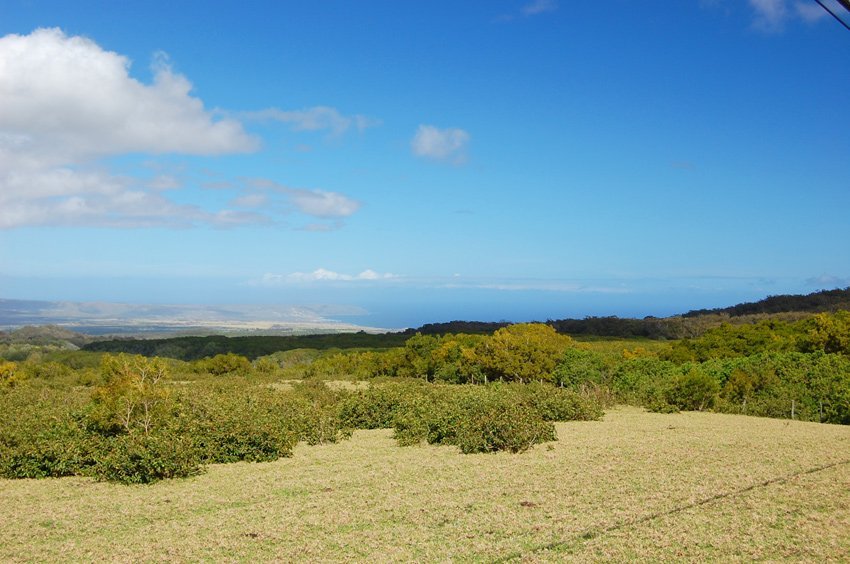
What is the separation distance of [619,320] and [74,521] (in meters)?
115

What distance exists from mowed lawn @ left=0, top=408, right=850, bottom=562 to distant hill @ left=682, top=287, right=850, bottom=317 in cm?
9426

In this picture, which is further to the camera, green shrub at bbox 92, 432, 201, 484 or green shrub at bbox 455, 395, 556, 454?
green shrub at bbox 455, 395, 556, 454

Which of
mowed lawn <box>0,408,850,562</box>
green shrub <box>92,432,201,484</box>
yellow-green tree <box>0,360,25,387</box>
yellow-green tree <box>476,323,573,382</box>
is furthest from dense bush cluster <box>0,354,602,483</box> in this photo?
yellow-green tree <box>476,323,573,382</box>

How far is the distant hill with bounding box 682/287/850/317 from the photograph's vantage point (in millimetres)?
100475

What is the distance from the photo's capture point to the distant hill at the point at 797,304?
100 meters

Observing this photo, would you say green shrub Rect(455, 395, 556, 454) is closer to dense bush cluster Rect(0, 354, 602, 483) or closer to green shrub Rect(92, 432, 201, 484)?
dense bush cluster Rect(0, 354, 602, 483)

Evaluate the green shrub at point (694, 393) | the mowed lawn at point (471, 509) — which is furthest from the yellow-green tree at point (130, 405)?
the green shrub at point (694, 393)

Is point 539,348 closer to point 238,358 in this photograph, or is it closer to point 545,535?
point 238,358

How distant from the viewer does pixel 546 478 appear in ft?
41.0

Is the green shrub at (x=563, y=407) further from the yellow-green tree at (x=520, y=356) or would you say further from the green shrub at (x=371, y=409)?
the yellow-green tree at (x=520, y=356)

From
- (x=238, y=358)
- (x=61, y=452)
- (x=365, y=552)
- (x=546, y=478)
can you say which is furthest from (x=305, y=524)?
(x=238, y=358)

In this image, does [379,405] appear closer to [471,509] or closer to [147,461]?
[147,461]

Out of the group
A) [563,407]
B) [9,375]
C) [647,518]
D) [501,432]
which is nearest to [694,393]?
[563,407]

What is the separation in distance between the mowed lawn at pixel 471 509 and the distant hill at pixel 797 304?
9426 cm
